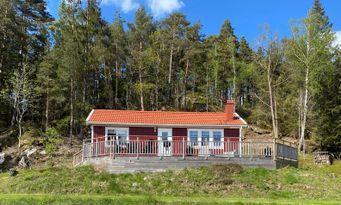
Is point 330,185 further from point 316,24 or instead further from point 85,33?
point 85,33

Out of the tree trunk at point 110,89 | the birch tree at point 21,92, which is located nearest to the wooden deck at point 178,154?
the birch tree at point 21,92

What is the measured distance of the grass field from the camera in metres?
18.9

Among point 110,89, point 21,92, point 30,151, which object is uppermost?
point 110,89

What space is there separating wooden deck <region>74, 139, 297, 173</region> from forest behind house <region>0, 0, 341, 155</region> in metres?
13.5

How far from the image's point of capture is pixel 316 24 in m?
41.7

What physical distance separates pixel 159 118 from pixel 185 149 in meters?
6.32

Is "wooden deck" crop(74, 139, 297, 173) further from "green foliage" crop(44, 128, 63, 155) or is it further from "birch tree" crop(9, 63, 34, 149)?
"birch tree" crop(9, 63, 34, 149)

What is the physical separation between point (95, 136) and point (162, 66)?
25807 mm

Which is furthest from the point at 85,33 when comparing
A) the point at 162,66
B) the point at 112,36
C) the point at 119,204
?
the point at 119,204

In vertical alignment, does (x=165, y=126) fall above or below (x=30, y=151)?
above

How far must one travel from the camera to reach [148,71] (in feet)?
171

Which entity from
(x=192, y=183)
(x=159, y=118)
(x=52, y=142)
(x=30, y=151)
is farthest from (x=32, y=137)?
(x=192, y=183)

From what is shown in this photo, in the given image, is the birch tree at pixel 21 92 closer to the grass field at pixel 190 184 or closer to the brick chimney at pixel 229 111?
the grass field at pixel 190 184

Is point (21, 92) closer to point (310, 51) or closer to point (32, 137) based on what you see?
point (32, 137)
